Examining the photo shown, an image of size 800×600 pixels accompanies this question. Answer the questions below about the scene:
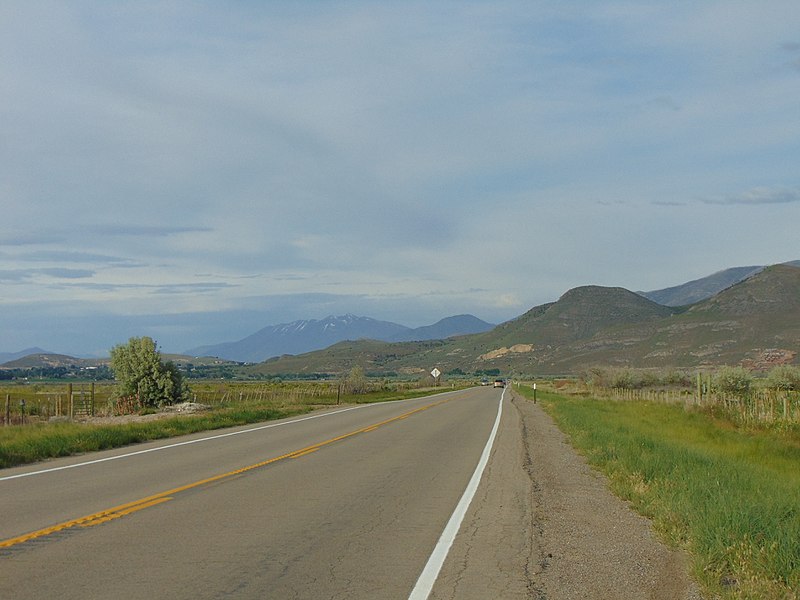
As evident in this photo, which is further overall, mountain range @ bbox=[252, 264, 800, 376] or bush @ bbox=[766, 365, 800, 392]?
mountain range @ bbox=[252, 264, 800, 376]

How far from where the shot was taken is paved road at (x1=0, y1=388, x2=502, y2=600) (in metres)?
7.09

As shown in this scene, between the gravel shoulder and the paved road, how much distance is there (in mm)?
479

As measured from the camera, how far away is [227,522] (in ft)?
32.0

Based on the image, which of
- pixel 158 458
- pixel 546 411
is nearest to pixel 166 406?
pixel 546 411

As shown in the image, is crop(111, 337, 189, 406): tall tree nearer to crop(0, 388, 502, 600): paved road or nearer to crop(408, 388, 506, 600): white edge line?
crop(0, 388, 502, 600): paved road

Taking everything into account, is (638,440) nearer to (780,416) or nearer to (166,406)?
(780,416)

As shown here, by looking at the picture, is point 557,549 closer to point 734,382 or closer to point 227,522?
point 227,522

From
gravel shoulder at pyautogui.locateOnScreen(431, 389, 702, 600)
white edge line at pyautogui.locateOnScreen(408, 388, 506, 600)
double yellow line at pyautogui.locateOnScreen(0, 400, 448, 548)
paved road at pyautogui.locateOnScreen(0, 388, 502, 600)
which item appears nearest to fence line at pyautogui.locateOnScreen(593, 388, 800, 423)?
paved road at pyautogui.locateOnScreen(0, 388, 502, 600)

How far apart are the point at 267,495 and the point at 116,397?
123 feet

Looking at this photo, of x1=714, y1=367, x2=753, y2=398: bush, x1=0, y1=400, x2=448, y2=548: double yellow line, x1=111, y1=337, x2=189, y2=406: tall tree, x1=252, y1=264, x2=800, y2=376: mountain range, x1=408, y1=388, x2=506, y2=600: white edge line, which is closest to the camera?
x1=408, y1=388, x2=506, y2=600: white edge line

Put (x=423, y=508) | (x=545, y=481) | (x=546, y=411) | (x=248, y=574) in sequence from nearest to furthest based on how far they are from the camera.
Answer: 1. (x=248, y=574)
2. (x=423, y=508)
3. (x=545, y=481)
4. (x=546, y=411)

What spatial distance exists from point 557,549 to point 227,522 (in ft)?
12.8

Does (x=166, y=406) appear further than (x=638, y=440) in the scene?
Yes

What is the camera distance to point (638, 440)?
66.8 feet
